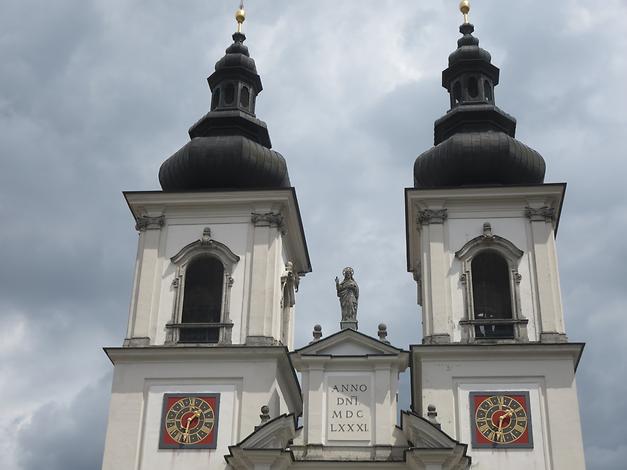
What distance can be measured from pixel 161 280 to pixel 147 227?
1.57 metres

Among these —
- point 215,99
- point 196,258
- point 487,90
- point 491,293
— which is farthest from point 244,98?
point 491,293

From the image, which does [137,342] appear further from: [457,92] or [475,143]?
[457,92]

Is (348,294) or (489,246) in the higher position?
(489,246)

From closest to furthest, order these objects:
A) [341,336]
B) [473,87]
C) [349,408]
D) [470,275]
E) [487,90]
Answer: [349,408], [341,336], [470,275], [473,87], [487,90]

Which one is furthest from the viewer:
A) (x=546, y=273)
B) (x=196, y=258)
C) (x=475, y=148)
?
(x=475, y=148)

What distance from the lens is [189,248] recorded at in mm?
27547

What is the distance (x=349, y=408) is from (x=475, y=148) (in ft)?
24.8

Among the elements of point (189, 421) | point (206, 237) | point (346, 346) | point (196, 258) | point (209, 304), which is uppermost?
point (206, 237)

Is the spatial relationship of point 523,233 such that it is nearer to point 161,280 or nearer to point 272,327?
point 272,327

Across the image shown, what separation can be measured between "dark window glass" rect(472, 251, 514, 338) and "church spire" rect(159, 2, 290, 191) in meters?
5.69

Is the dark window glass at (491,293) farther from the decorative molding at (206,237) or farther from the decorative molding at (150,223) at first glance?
the decorative molding at (150,223)

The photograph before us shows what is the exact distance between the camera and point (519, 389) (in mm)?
25047

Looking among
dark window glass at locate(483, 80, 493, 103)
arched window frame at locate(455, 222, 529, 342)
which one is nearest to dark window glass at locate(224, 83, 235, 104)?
dark window glass at locate(483, 80, 493, 103)

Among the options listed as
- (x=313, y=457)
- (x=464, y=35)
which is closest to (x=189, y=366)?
(x=313, y=457)
